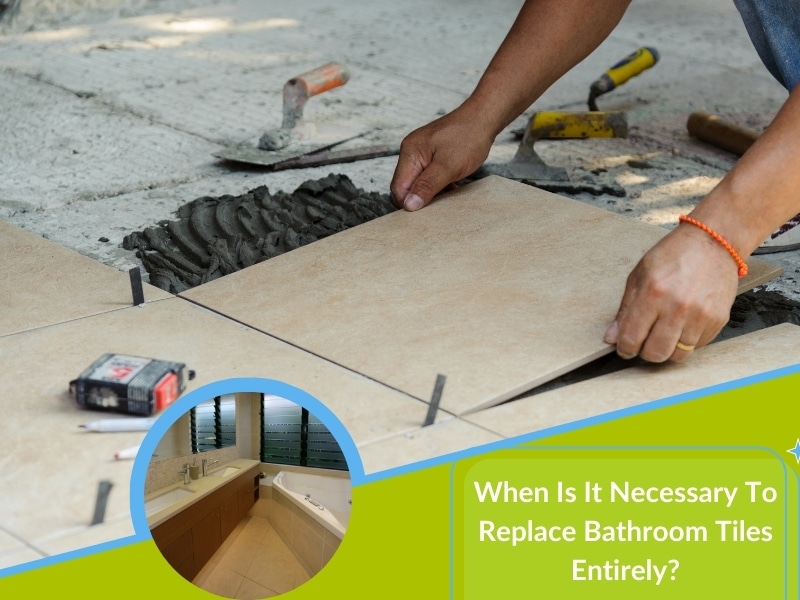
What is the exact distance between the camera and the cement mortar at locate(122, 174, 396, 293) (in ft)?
8.36

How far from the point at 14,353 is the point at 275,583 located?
2.59ft

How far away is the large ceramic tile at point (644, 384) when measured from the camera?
5.64 ft

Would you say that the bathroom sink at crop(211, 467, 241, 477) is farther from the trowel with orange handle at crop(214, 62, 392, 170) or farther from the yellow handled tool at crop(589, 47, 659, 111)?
the yellow handled tool at crop(589, 47, 659, 111)

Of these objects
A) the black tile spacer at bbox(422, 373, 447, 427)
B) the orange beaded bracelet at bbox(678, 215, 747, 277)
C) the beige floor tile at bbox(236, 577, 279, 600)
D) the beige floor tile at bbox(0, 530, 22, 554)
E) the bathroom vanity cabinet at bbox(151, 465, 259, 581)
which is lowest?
Result: the beige floor tile at bbox(236, 577, 279, 600)

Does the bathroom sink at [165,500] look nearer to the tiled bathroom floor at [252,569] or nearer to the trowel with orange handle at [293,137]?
the tiled bathroom floor at [252,569]

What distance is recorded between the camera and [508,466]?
61.3 inches

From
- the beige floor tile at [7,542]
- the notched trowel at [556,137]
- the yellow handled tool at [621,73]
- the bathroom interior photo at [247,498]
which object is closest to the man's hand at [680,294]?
the bathroom interior photo at [247,498]

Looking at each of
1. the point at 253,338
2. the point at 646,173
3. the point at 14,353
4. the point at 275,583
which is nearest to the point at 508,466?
the point at 275,583

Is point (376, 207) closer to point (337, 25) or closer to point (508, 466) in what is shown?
point (508, 466)

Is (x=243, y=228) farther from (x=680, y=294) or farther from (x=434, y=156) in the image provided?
(x=680, y=294)

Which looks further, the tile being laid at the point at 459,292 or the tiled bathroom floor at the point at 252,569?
the tile being laid at the point at 459,292

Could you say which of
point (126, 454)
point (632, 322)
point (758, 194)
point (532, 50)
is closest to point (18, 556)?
point (126, 454)

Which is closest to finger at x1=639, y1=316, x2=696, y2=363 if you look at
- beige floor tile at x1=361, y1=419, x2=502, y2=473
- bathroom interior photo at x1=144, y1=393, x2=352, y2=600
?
beige floor tile at x1=361, y1=419, x2=502, y2=473

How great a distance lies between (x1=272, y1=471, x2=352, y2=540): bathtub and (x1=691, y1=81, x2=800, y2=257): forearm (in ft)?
2.62
